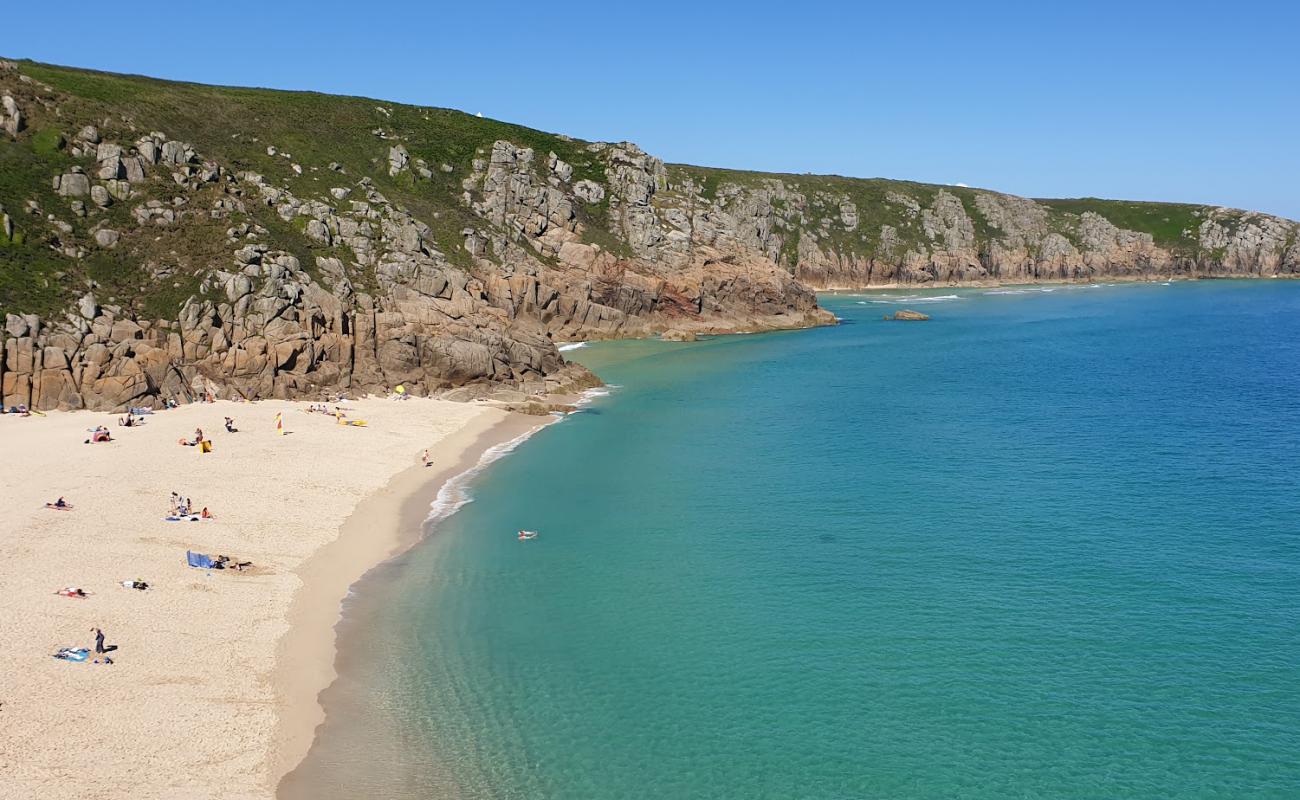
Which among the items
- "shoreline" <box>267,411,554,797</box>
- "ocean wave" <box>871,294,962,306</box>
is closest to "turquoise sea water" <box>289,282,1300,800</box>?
"shoreline" <box>267,411,554,797</box>

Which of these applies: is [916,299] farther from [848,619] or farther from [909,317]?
[848,619]

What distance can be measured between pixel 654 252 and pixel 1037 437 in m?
69.7

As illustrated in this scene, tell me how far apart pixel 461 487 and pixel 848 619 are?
23.7 m

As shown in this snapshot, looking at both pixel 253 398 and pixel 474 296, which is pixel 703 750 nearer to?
pixel 253 398

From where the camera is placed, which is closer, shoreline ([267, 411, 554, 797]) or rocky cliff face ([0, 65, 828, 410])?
shoreline ([267, 411, 554, 797])

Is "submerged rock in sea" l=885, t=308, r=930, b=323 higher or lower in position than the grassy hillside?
lower

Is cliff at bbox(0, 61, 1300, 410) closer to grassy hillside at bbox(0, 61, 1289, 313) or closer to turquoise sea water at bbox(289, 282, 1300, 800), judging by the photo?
grassy hillside at bbox(0, 61, 1289, 313)

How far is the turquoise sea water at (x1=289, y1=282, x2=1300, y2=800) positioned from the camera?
22562 millimetres

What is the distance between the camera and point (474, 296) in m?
81.5

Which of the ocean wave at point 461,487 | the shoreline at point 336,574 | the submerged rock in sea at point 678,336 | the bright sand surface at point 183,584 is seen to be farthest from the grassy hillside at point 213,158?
the shoreline at point 336,574

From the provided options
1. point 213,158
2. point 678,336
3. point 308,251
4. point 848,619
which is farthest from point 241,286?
point 678,336

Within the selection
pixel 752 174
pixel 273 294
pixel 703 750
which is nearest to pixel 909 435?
pixel 703 750

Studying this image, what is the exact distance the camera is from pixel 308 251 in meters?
75.4

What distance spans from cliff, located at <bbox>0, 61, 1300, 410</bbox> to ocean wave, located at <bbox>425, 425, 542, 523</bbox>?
15240 millimetres
